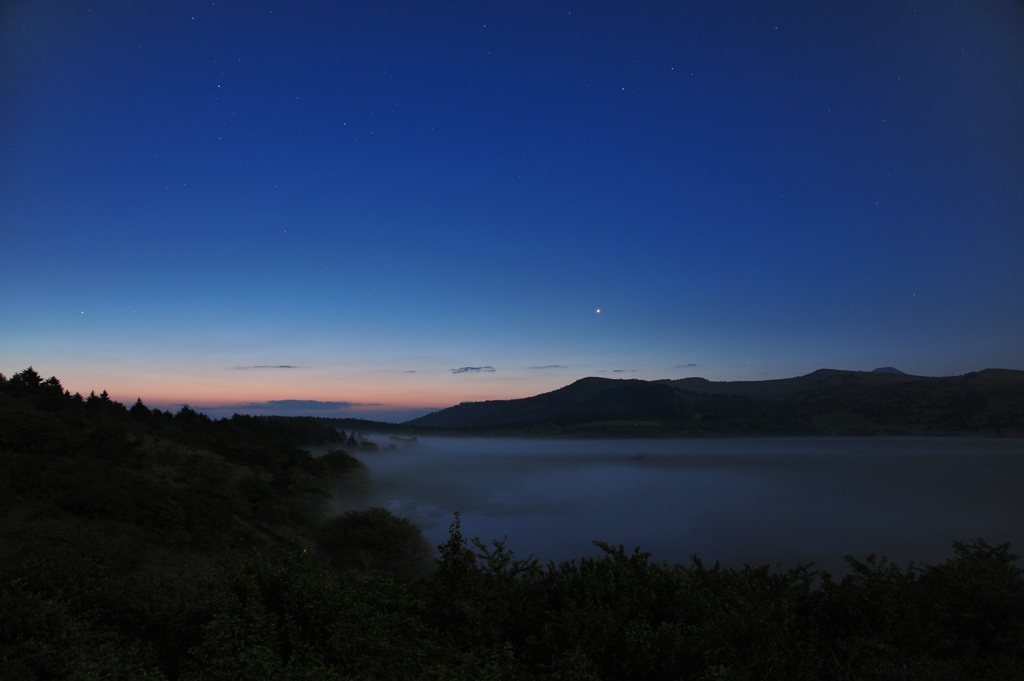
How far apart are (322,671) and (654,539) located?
307 feet

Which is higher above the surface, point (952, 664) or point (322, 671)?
point (322, 671)

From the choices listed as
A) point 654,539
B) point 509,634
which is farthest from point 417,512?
point 509,634

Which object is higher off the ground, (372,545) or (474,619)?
(474,619)

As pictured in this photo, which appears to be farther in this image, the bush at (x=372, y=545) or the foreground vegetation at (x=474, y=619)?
the bush at (x=372, y=545)

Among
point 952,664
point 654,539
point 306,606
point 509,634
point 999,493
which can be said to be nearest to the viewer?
point 306,606

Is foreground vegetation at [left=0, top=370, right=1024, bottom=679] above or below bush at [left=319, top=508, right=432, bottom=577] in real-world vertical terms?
above

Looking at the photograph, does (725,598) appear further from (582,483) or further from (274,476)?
(582,483)

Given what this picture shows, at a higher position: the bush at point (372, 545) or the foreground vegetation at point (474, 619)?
the foreground vegetation at point (474, 619)

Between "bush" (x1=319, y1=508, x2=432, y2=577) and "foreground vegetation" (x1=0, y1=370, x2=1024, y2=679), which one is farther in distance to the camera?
"bush" (x1=319, y1=508, x2=432, y2=577)

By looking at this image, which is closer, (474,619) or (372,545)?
(474,619)

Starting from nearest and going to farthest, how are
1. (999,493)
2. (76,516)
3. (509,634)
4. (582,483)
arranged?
(509,634) → (76,516) → (999,493) → (582,483)

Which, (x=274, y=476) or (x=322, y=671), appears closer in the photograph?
(x=322, y=671)

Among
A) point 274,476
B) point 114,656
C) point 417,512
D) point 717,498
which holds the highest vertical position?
point 114,656

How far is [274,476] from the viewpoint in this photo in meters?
52.0
